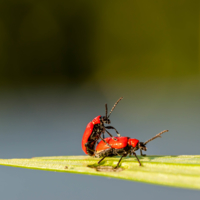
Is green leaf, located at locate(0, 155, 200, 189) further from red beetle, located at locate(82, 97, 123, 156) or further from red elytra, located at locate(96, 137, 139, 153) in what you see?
red beetle, located at locate(82, 97, 123, 156)

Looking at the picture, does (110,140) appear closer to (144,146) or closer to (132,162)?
(144,146)

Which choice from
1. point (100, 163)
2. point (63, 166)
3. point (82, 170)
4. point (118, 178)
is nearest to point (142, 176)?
point (118, 178)

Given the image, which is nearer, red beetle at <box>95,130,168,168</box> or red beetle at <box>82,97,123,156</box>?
red beetle at <box>95,130,168,168</box>

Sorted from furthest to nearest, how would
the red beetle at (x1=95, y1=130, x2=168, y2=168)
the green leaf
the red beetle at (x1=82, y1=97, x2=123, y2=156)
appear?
the red beetle at (x1=82, y1=97, x2=123, y2=156) → the red beetle at (x1=95, y1=130, x2=168, y2=168) → the green leaf

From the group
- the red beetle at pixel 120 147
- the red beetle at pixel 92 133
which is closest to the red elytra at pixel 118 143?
the red beetle at pixel 120 147

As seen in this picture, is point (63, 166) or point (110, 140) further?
point (110, 140)

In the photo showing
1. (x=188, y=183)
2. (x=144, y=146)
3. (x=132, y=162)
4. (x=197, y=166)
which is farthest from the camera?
(x=144, y=146)

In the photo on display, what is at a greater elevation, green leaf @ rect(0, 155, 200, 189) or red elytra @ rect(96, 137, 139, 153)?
green leaf @ rect(0, 155, 200, 189)

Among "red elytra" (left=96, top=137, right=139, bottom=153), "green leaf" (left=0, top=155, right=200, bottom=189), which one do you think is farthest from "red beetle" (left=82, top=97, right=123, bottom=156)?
"green leaf" (left=0, top=155, right=200, bottom=189)
